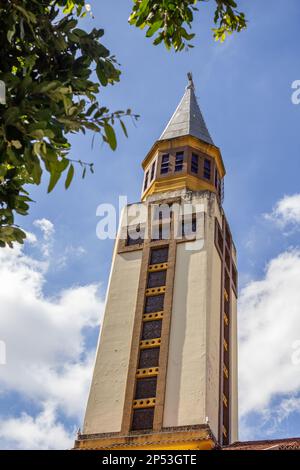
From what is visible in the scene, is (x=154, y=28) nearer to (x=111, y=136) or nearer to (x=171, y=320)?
(x=111, y=136)

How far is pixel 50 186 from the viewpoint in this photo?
365 centimetres

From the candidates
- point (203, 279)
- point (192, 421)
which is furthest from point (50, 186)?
point (203, 279)

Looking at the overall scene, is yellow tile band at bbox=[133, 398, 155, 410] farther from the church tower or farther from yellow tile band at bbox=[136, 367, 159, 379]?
yellow tile band at bbox=[136, 367, 159, 379]

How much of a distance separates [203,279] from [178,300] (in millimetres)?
1452

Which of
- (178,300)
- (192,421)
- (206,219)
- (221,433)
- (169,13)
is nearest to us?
(169,13)

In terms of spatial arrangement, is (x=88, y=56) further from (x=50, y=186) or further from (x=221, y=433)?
(x=221, y=433)

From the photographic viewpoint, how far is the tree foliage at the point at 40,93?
372 cm

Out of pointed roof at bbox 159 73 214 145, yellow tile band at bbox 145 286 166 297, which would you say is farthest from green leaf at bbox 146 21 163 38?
pointed roof at bbox 159 73 214 145

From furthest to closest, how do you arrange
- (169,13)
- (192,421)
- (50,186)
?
(192,421) → (169,13) → (50,186)

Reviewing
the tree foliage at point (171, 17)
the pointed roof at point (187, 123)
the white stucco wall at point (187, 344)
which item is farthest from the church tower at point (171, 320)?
the tree foliage at point (171, 17)

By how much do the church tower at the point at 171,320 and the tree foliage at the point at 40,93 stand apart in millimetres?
17972

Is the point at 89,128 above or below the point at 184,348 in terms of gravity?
below

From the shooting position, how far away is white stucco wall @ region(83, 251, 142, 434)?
22703 millimetres

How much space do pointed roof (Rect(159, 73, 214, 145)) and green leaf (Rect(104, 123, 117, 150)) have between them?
97.8 ft
